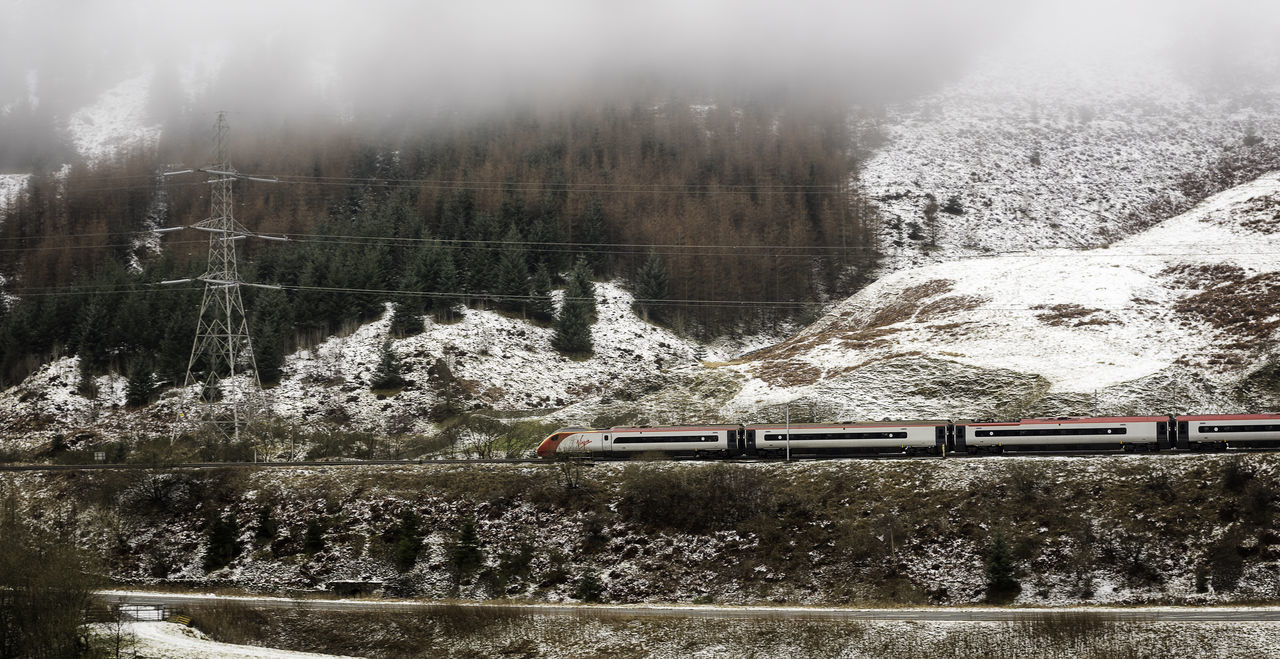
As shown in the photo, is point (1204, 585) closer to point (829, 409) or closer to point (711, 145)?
point (829, 409)

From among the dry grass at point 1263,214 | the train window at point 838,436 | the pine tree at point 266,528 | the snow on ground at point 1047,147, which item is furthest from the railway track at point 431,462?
the snow on ground at point 1047,147

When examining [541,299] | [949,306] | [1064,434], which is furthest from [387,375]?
[1064,434]

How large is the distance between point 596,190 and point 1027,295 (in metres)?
55.3

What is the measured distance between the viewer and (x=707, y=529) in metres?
53.9

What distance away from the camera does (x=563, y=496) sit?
57.8 meters

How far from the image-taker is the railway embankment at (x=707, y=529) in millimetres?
46469

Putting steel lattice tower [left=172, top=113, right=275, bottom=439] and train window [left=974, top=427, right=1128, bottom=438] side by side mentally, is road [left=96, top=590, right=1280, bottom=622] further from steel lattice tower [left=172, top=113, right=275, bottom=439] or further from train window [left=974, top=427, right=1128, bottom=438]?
steel lattice tower [left=172, top=113, right=275, bottom=439]

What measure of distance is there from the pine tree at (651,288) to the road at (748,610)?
58929 mm

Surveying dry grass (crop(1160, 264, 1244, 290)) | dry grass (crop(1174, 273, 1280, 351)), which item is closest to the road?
dry grass (crop(1174, 273, 1280, 351))

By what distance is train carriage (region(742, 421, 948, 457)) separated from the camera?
193 ft

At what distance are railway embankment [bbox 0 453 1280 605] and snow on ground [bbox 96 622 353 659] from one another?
926 centimetres

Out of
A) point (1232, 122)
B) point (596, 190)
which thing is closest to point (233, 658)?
point (596, 190)

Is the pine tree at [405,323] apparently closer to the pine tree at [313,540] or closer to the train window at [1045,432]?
the pine tree at [313,540]

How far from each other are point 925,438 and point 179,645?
131 feet
